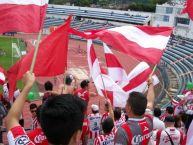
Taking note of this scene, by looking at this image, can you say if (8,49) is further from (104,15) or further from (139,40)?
(139,40)

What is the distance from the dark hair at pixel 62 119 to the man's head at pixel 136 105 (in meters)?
1.41

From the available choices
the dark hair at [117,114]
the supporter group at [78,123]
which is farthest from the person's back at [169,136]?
the dark hair at [117,114]

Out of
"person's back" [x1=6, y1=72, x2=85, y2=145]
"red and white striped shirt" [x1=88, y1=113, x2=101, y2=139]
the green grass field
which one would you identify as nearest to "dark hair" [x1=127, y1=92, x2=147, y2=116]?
"person's back" [x1=6, y1=72, x2=85, y2=145]

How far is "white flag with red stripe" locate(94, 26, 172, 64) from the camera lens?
5.68m

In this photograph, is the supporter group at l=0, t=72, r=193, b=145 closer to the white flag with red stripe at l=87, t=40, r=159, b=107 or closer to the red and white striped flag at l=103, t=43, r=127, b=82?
the white flag with red stripe at l=87, t=40, r=159, b=107

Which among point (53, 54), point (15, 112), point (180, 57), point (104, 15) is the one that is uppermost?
point (15, 112)

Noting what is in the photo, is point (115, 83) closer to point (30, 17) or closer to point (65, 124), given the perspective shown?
point (30, 17)

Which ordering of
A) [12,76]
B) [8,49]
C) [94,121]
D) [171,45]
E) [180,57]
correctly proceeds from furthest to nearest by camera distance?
[171,45]
[8,49]
[180,57]
[94,121]
[12,76]

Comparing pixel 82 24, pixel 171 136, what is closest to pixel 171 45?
pixel 82 24

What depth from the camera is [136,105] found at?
343 cm

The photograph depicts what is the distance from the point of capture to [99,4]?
198ft

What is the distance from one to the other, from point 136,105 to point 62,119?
5.04 feet

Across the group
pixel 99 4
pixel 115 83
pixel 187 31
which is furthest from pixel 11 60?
pixel 99 4

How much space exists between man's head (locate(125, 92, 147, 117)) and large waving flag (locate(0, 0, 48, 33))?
7.00 feet
